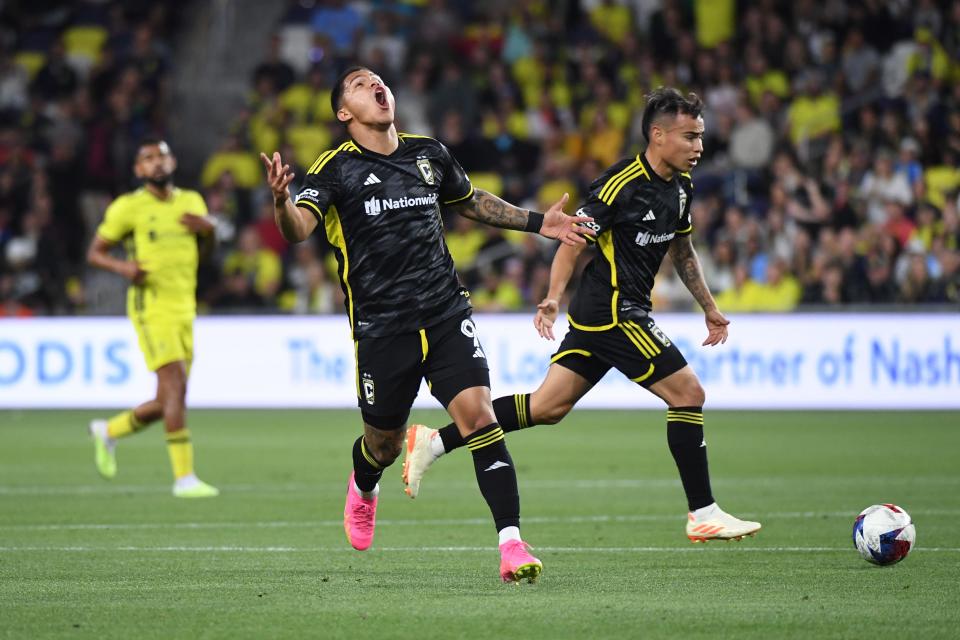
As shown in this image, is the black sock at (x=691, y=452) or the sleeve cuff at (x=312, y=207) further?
the black sock at (x=691, y=452)

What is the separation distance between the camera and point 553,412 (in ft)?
30.6

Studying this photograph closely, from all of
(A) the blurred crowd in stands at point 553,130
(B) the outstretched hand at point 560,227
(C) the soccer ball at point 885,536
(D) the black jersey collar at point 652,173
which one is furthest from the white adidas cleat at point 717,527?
(A) the blurred crowd in stands at point 553,130

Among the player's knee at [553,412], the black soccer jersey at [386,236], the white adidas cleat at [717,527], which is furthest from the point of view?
the player's knee at [553,412]

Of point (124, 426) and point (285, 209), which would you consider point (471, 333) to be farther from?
point (124, 426)

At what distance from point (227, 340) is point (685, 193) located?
1172 cm

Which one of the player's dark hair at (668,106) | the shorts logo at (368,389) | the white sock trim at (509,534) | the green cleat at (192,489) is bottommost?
the green cleat at (192,489)

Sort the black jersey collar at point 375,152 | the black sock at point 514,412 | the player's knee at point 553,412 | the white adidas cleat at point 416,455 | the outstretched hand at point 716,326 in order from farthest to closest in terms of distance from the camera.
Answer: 1. the black sock at point 514,412
2. the player's knee at point 553,412
3. the outstretched hand at point 716,326
4. the white adidas cleat at point 416,455
5. the black jersey collar at point 375,152

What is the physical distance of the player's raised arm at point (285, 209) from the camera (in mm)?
6965

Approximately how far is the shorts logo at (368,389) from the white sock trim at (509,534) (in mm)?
974

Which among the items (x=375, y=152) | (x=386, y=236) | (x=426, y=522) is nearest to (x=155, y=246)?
(x=426, y=522)

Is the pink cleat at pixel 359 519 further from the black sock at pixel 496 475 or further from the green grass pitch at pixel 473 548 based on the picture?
the black sock at pixel 496 475

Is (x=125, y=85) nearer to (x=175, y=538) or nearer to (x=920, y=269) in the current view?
(x=920, y=269)

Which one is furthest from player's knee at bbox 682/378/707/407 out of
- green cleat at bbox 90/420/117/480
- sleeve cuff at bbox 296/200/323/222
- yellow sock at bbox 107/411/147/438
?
green cleat at bbox 90/420/117/480

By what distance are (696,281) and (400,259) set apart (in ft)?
7.43
